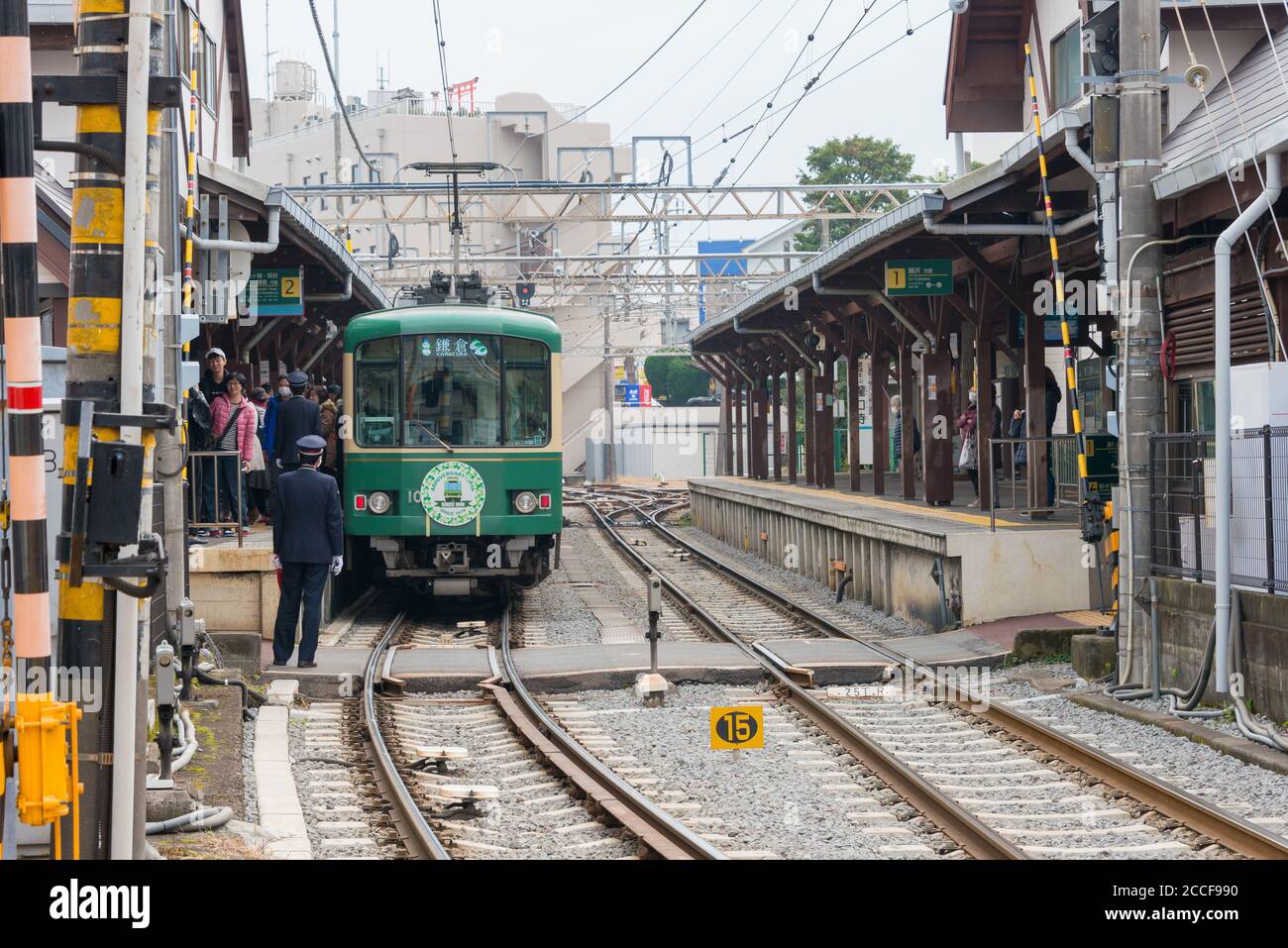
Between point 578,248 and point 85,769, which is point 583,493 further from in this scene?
Answer: point 85,769

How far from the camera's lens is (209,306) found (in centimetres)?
1067

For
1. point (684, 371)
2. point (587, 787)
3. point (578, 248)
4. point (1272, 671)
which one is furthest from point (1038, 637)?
point (684, 371)

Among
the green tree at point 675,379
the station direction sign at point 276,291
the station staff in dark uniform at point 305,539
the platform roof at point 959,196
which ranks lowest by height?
the station staff in dark uniform at point 305,539

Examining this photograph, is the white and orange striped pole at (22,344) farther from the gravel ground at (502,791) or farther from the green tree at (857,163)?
the green tree at (857,163)

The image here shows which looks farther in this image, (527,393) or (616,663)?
(527,393)

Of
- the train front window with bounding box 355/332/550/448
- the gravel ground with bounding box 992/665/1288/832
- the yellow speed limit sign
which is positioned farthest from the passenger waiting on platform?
the yellow speed limit sign

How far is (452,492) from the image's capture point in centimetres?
1459

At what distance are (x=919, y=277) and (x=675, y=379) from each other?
6604 cm

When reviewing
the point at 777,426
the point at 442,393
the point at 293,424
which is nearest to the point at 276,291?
the point at 442,393

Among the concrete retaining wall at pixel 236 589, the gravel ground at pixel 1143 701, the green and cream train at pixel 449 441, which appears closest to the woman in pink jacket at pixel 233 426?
the concrete retaining wall at pixel 236 589

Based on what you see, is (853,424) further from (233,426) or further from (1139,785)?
(1139,785)

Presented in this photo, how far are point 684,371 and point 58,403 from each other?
77001mm

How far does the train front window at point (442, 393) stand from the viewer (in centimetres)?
1465

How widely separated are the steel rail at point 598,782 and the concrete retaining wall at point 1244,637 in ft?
12.3
